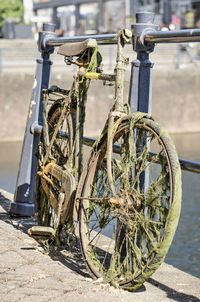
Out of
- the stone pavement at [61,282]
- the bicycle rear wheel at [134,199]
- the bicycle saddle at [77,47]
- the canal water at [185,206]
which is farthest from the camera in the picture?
the canal water at [185,206]

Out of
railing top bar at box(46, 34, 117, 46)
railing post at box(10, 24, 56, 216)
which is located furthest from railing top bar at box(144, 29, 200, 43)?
railing post at box(10, 24, 56, 216)

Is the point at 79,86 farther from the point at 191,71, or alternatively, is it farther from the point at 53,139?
the point at 191,71

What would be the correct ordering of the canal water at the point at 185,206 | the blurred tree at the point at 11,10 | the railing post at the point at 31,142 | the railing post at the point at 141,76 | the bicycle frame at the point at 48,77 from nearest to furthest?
the bicycle frame at the point at 48,77 < the railing post at the point at 141,76 < the railing post at the point at 31,142 < the canal water at the point at 185,206 < the blurred tree at the point at 11,10

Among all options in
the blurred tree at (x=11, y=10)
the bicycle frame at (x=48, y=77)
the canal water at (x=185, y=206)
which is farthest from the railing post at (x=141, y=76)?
the blurred tree at (x=11, y=10)

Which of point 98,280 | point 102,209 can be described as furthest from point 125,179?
point 98,280

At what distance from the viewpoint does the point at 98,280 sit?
9.71 feet

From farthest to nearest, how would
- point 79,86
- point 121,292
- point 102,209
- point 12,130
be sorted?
point 12,130 → point 79,86 → point 102,209 → point 121,292

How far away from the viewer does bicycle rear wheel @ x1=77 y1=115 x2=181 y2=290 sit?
2637 mm

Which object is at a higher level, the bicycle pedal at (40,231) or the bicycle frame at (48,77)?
the bicycle frame at (48,77)

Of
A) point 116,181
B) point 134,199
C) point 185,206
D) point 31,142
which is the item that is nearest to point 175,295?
point 134,199

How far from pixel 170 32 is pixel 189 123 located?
1640cm

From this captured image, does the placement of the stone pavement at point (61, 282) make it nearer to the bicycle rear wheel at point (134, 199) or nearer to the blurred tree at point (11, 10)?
the bicycle rear wheel at point (134, 199)

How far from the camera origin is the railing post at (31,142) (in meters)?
4.56

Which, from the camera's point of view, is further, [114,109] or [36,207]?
[36,207]
